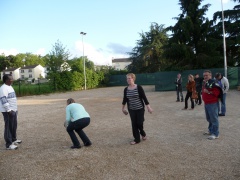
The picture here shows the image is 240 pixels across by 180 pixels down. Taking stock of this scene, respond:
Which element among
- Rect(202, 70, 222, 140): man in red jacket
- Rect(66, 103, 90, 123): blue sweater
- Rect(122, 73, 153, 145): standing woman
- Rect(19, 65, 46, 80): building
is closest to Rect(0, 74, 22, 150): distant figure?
Rect(66, 103, 90, 123): blue sweater

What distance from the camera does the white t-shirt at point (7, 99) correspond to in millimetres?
5863

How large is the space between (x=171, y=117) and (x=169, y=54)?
62.4 ft

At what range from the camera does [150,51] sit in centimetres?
4797

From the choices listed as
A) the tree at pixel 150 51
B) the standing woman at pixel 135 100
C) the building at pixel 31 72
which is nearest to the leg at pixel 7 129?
the standing woman at pixel 135 100

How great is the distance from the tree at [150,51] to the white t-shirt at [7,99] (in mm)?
40996

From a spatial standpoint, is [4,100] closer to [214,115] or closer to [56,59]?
[214,115]

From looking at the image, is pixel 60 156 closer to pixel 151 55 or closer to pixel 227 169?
pixel 227 169

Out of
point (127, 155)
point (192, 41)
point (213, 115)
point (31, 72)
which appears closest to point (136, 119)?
point (127, 155)

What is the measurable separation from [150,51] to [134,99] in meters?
43.0

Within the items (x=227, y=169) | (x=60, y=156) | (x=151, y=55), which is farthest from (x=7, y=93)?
(x=151, y=55)

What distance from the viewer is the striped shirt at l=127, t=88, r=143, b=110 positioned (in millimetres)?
5941

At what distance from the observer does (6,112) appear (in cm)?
600

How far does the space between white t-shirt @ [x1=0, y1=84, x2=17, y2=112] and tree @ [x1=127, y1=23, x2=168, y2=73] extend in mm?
40996

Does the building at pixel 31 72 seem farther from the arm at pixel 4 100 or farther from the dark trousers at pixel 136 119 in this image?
the dark trousers at pixel 136 119
